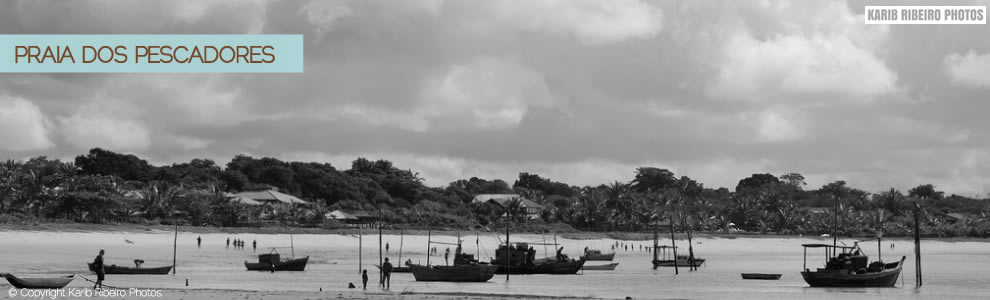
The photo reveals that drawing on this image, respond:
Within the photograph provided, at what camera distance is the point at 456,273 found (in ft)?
175

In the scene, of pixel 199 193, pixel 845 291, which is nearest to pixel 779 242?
pixel 199 193

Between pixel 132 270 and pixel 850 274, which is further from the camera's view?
pixel 132 270

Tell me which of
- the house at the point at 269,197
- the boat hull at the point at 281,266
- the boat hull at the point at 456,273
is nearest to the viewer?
the boat hull at the point at 456,273

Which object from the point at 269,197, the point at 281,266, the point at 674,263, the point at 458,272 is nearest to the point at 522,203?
the point at 269,197

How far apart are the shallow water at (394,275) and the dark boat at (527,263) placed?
1363mm

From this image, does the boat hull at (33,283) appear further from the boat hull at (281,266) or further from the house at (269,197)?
the house at (269,197)

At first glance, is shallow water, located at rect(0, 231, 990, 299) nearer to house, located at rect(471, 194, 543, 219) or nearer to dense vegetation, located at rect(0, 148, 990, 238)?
dense vegetation, located at rect(0, 148, 990, 238)

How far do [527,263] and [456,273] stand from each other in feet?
31.6

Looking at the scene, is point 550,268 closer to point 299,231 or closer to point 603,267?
point 603,267

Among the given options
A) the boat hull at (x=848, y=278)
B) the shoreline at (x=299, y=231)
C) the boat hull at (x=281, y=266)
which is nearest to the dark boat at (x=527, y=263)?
the boat hull at (x=281, y=266)

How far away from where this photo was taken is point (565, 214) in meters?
136

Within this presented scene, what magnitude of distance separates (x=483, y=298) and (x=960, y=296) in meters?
23.1

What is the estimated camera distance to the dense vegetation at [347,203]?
96.9m

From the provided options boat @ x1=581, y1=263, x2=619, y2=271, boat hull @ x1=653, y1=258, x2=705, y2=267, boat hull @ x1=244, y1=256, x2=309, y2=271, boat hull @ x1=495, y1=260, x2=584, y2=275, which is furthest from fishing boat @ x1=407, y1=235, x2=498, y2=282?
boat hull @ x1=653, y1=258, x2=705, y2=267
